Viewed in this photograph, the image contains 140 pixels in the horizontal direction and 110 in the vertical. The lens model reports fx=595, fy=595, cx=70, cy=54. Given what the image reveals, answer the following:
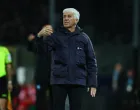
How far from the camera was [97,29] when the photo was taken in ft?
55.0

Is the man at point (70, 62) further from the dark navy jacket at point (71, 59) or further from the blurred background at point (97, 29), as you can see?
the blurred background at point (97, 29)

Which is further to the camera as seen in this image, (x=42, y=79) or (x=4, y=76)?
(x=42, y=79)

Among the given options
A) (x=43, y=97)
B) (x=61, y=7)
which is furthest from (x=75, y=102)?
(x=61, y=7)

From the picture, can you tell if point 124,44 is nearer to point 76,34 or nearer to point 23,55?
point 23,55

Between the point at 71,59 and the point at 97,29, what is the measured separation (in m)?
9.65

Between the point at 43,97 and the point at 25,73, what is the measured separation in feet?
19.5

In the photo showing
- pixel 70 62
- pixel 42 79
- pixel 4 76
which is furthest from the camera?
pixel 42 79

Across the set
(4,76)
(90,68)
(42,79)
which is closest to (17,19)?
(42,79)

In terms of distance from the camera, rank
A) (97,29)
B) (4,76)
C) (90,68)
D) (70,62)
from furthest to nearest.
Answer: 1. (97,29)
2. (4,76)
3. (90,68)
4. (70,62)

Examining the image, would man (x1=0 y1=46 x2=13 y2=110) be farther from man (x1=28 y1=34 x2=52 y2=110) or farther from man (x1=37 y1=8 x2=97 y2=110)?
man (x1=37 y1=8 x2=97 y2=110)

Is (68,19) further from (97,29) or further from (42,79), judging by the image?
(97,29)

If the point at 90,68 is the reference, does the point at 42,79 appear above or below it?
below

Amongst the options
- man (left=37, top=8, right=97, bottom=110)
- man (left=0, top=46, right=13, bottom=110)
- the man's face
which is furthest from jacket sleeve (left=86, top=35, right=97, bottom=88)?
man (left=0, top=46, right=13, bottom=110)

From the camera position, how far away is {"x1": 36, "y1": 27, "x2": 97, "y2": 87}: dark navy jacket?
715cm
